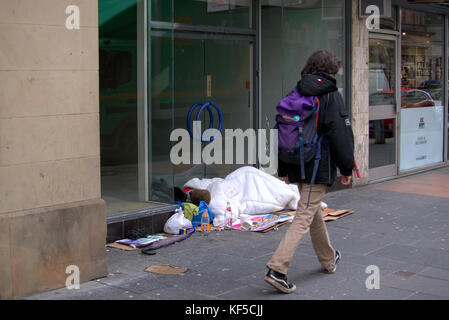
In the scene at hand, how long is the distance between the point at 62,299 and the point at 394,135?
812 cm

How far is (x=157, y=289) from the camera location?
17.4ft

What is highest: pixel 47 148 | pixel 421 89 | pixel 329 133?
pixel 421 89

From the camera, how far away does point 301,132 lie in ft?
17.0

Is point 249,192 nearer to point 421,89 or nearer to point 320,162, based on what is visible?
point 320,162

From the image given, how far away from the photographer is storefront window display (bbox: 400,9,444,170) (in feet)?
39.7

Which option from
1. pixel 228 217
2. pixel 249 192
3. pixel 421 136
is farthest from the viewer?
pixel 421 136

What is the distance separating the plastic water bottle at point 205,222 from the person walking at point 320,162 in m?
2.21

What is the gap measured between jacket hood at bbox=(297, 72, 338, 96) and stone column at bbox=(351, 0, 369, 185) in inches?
208

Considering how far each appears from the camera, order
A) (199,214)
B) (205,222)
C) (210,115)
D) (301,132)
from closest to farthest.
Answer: (301,132), (205,222), (199,214), (210,115)

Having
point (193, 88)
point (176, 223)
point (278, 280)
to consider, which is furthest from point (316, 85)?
point (193, 88)

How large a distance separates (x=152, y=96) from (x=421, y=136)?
6997 millimetres

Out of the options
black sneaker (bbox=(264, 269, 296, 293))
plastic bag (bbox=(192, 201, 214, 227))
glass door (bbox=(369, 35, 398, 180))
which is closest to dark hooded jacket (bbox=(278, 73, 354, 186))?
black sneaker (bbox=(264, 269, 296, 293))

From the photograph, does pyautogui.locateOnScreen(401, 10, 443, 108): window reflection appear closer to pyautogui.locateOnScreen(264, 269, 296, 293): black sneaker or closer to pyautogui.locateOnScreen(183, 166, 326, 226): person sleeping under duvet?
pyautogui.locateOnScreen(183, 166, 326, 226): person sleeping under duvet

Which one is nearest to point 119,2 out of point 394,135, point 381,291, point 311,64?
point 311,64
